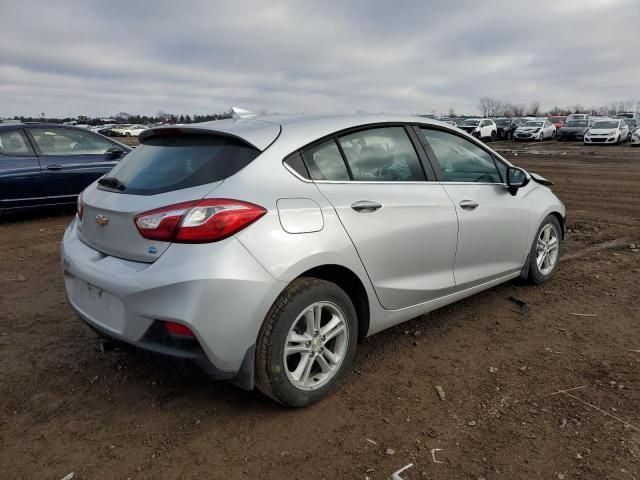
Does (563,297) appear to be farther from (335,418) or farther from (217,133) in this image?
(217,133)

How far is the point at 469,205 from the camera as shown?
3625 mm

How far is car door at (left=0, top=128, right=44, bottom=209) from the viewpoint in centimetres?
718

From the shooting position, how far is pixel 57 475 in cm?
229

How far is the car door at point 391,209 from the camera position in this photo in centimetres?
288

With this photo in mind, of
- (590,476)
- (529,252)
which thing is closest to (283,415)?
(590,476)

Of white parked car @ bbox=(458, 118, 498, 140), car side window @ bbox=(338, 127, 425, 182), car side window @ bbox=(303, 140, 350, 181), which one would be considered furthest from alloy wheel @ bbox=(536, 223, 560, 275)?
white parked car @ bbox=(458, 118, 498, 140)

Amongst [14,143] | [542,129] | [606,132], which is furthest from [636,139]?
[14,143]

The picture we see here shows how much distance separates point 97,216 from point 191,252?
0.80 meters

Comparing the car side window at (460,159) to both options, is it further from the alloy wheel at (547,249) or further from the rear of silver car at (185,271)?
the rear of silver car at (185,271)

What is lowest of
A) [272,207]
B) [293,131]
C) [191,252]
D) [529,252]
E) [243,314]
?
[529,252]

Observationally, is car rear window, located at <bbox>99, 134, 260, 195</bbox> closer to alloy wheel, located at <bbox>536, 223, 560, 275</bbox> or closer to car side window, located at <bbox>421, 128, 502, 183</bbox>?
car side window, located at <bbox>421, 128, 502, 183</bbox>

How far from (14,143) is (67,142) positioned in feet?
2.43

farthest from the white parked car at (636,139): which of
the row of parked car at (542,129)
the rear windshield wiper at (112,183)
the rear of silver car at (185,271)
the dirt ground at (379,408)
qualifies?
the rear windshield wiper at (112,183)

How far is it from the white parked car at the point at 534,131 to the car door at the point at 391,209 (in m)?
32.7
